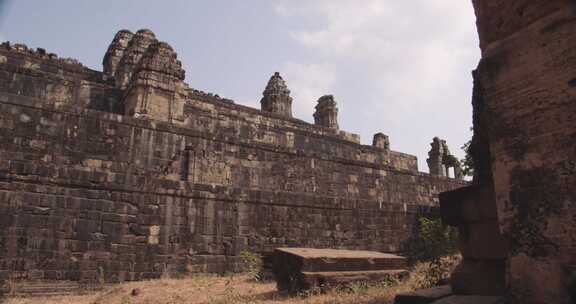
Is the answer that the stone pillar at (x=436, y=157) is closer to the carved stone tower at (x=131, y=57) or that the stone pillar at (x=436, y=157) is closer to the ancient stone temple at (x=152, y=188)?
the ancient stone temple at (x=152, y=188)

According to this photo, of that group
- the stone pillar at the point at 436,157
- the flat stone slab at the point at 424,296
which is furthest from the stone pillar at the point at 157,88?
the stone pillar at the point at 436,157

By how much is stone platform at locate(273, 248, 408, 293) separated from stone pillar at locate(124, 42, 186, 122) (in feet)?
22.2

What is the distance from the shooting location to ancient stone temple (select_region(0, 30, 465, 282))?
7391 mm

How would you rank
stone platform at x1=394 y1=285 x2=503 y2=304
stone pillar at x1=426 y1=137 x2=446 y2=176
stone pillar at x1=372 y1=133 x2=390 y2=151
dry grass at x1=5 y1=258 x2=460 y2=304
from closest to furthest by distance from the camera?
stone platform at x1=394 y1=285 x2=503 y2=304, dry grass at x1=5 y1=258 x2=460 y2=304, stone pillar at x1=372 y1=133 x2=390 y2=151, stone pillar at x1=426 y1=137 x2=446 y2=176

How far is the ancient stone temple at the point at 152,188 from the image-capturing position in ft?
24.2

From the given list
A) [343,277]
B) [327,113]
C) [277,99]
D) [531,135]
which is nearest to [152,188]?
[343,277]

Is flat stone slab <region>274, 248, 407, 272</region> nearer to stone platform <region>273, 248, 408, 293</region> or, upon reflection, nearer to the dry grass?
stone platform <region>273, 248, 408, 293</region>

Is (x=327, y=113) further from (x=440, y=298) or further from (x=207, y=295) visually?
(x=440, y=298)

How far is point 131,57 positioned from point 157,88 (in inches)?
190

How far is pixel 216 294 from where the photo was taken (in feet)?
22.7

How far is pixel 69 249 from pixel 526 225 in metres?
7.02

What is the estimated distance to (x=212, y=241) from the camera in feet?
28.6

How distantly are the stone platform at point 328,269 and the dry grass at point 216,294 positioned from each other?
0.19 m

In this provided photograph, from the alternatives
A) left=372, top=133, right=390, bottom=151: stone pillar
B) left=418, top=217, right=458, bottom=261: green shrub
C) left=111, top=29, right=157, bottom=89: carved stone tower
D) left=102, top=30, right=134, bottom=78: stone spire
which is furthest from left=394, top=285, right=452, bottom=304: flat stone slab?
left=102, top=30, right=134, bottom=78: stone spire
